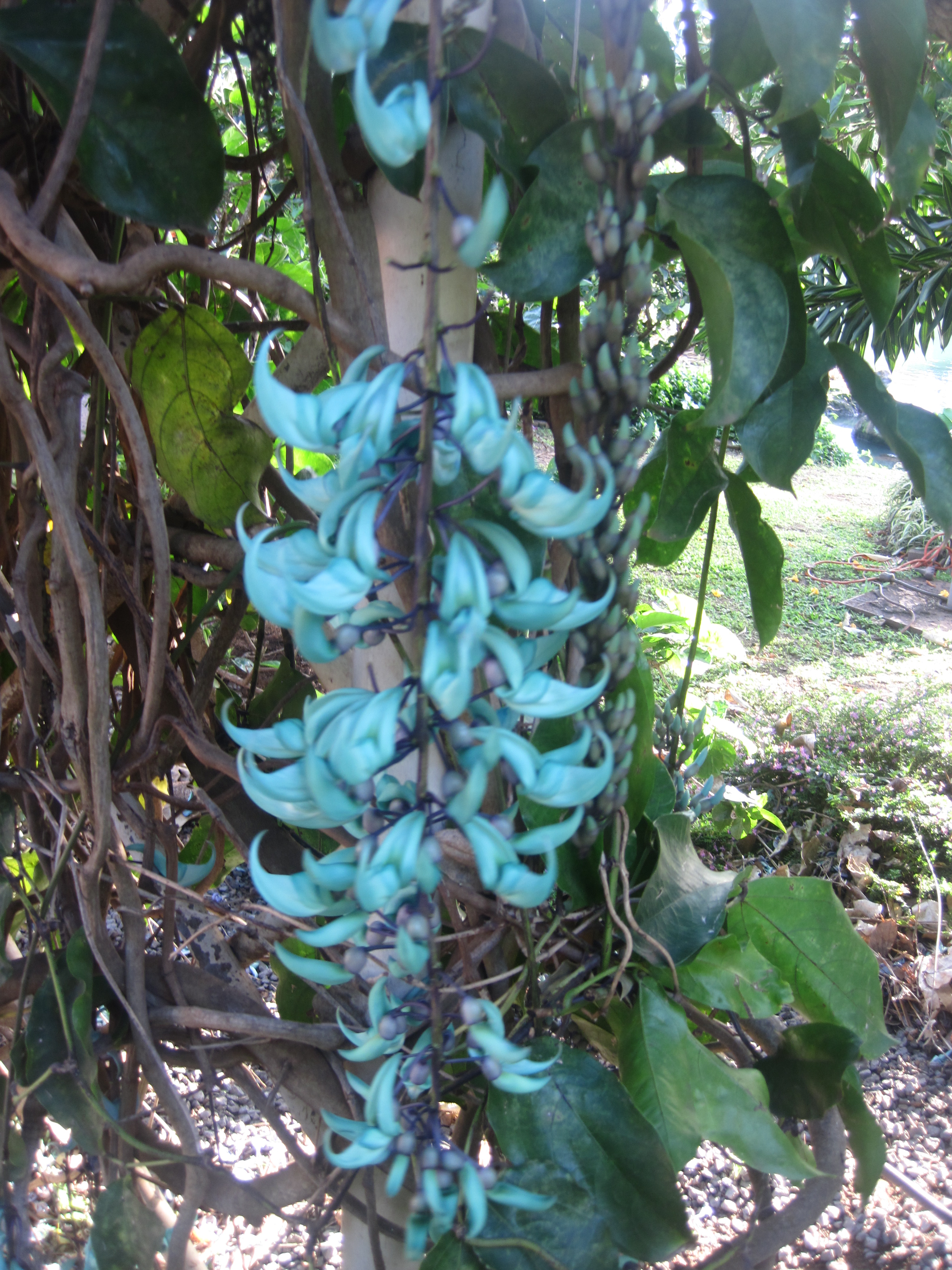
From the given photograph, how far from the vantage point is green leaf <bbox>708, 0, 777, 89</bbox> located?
0.37 m

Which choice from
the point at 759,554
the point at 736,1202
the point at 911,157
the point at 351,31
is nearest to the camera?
the point at 351,31

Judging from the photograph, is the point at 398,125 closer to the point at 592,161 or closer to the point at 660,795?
the point at 592,161

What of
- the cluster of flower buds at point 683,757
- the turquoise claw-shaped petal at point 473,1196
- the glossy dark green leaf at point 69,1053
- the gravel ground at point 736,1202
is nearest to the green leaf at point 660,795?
the cluster of flower buds at point 683,757

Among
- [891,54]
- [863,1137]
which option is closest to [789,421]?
[891,54]

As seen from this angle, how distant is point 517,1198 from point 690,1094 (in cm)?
12

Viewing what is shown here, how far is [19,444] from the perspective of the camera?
0.54 meters

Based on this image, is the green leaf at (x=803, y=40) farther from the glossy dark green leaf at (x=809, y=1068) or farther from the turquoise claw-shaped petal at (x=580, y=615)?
the glossy dark green leaf at (x=809, y=1068)

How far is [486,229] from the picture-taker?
21 centimetres

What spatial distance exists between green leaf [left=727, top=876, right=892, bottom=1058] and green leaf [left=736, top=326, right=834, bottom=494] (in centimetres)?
22

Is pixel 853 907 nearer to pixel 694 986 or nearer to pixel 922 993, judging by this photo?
pixel 922 993

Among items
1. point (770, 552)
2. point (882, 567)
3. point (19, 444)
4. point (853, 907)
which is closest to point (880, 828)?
point (853, 907)

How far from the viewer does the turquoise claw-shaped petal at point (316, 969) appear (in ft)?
0.86

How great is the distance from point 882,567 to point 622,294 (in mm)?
4437

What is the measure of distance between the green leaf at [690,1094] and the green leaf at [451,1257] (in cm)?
9
